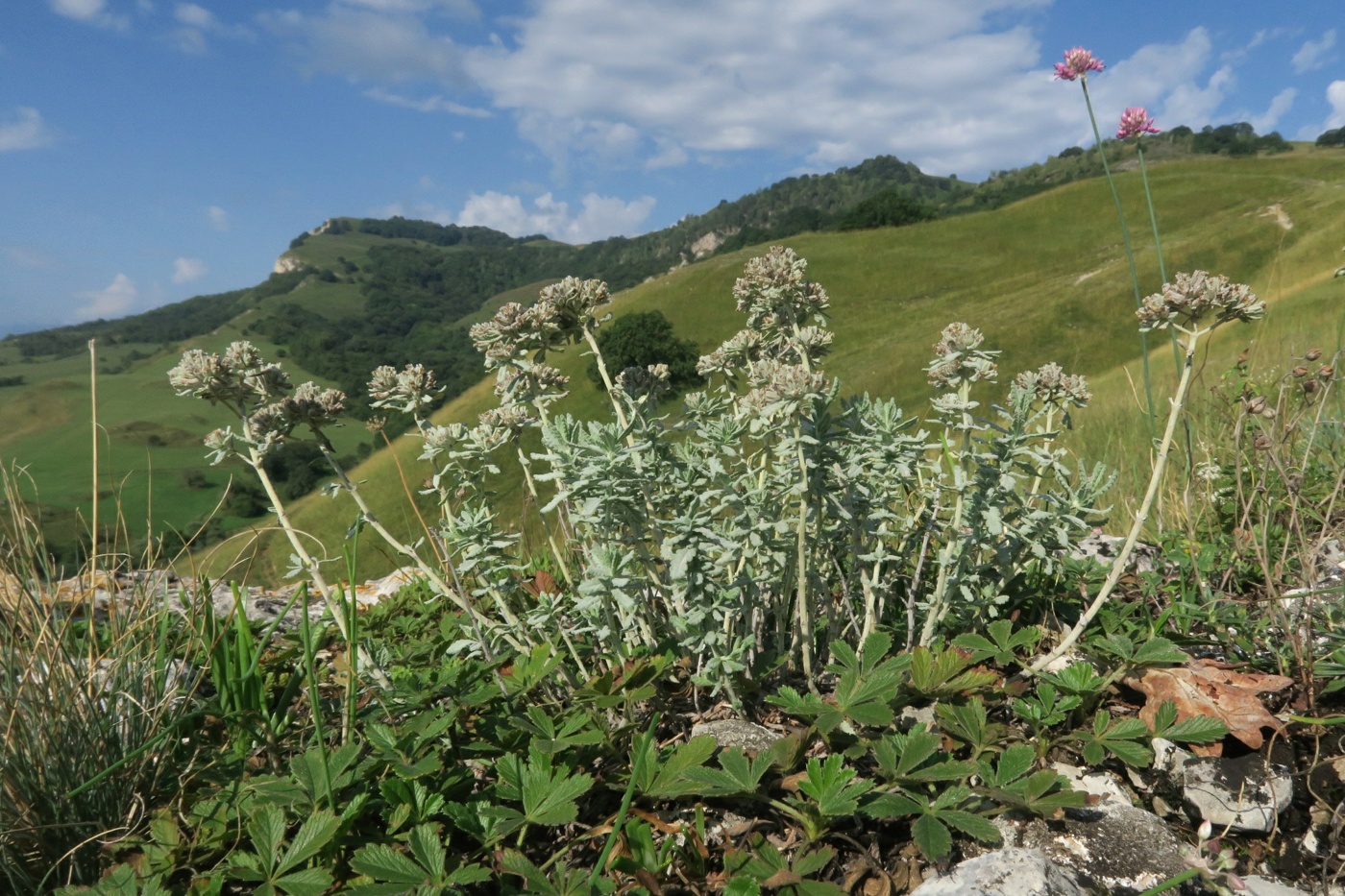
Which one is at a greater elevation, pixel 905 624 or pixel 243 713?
pixel 243 713

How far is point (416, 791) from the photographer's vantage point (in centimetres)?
218

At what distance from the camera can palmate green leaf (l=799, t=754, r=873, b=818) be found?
1.93 meters

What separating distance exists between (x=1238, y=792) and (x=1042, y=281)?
52.6 m

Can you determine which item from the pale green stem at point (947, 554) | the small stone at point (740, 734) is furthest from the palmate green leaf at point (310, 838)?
the pale green stem at point (947, 554)

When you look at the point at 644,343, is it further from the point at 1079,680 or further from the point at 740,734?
the point at 1079,680

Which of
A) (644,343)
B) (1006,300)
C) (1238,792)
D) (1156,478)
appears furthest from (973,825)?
(1006,300)

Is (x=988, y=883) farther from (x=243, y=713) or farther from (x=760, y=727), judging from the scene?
(x=243, y=713)

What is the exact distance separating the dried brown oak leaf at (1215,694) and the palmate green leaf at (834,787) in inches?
46.7

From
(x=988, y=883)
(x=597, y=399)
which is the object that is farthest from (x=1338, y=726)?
(x=597, y=399)

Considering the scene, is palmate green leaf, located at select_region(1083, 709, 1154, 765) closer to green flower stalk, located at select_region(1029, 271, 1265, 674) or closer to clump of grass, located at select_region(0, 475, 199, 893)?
green flower stalk, located at select_region(1029, 271, 1265, 674)

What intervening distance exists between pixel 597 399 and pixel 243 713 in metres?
47.9

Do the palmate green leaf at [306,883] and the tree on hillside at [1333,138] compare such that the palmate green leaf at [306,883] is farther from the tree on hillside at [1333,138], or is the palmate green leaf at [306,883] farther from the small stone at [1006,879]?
the tree on hillside at [1333,138]

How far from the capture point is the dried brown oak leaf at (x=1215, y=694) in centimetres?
239

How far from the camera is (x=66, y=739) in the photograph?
2.38 m
